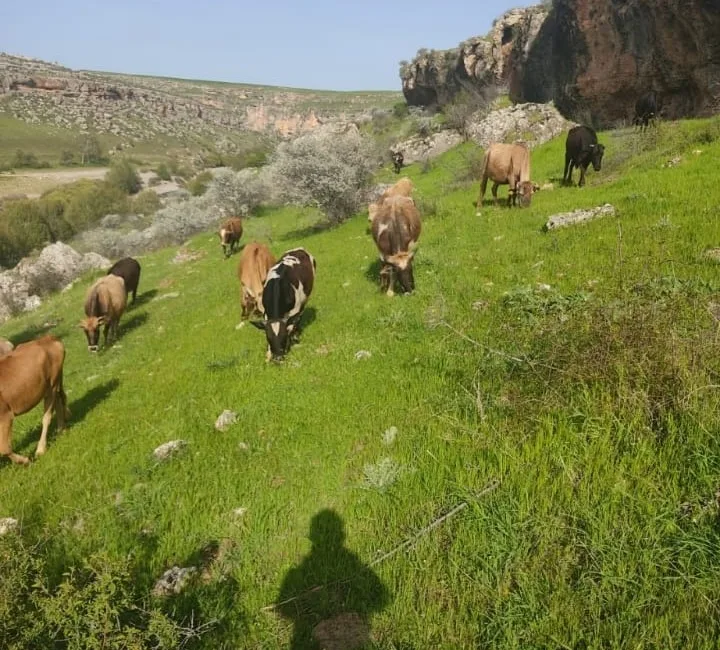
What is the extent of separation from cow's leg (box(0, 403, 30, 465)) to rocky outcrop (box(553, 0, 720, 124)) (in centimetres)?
2868

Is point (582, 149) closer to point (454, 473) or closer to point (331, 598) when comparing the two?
point (454, 473)

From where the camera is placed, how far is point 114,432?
708cm

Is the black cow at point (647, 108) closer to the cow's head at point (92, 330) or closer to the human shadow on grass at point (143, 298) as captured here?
the human shadow on grass at point (143, 298)

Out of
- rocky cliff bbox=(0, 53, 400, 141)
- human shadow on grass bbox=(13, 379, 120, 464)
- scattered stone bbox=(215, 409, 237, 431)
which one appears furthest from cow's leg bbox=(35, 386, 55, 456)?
rocky cliff bbox=(0, 53, 400, 141)

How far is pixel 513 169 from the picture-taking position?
1553 centimetres

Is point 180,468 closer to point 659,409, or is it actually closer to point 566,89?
point 659,409

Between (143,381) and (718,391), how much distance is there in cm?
928

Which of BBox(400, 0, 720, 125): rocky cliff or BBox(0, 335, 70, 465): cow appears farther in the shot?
BBox(400, 0, 720, 125): rocky cliff

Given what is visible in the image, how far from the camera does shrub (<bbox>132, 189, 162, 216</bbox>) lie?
6881 cm

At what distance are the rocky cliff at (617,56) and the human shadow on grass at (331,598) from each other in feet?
89.8

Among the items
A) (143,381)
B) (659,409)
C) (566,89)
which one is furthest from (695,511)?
(566,89)

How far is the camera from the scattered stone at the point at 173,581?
3.67m

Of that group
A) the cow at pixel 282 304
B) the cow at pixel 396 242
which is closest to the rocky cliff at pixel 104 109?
the cow at pixel 396 242

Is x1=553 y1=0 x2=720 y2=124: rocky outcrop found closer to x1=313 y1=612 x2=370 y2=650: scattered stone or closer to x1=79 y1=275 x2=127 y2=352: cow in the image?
x1=79 y1=275 x2=127 y2=352: cow
